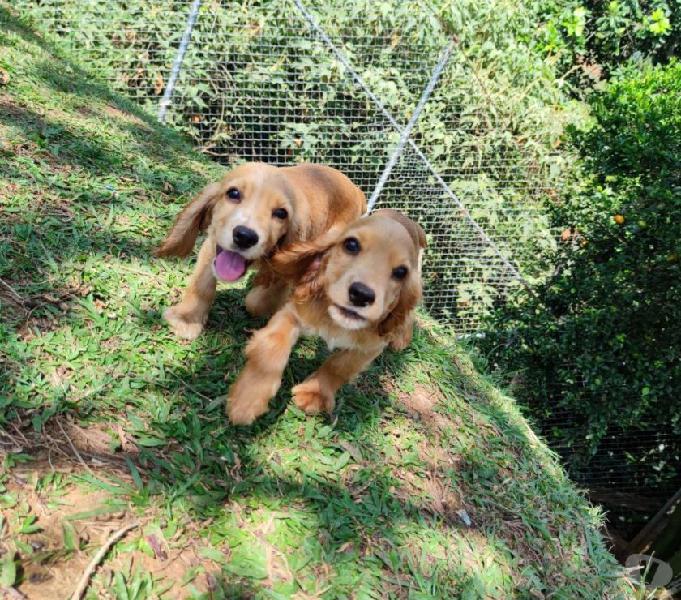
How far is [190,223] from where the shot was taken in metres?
2.78

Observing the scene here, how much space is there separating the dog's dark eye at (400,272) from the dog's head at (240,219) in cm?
59

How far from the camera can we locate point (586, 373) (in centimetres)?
500

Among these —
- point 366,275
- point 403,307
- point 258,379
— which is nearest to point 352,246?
point 366,275

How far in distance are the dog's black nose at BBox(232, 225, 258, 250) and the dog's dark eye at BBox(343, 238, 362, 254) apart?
0.39m

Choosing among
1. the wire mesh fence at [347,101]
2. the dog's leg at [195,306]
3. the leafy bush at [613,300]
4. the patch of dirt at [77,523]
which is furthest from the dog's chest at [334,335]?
the wire mesh fence at [347,101]

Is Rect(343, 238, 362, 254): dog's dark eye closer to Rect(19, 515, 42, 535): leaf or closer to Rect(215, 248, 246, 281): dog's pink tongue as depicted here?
Rect(215, 248, 246, 281): dog's pink tongue

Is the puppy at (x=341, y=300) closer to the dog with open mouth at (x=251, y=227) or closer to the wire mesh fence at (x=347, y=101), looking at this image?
the dog with open mouth at (x=251, y=227)

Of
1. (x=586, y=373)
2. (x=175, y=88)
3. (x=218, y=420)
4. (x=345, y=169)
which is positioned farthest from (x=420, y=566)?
(x=175, y=88)

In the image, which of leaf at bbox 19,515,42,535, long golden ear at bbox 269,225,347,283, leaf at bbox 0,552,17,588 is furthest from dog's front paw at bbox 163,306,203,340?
leaf at bbox 0,552,17,588

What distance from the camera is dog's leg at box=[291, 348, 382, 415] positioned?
2793 millimetres

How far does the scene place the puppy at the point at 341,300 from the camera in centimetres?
232

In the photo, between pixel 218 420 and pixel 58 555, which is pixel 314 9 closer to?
pixel 218 420

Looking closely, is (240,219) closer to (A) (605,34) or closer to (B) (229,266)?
(B) (229,266)

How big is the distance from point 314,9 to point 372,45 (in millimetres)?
699
